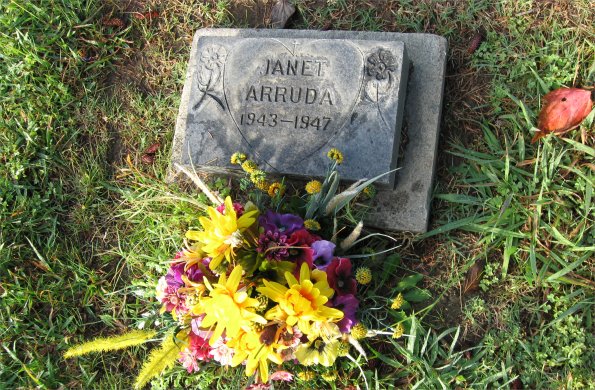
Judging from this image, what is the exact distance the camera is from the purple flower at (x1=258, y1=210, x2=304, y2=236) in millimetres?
2379

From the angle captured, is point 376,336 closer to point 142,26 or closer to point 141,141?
point 141,141

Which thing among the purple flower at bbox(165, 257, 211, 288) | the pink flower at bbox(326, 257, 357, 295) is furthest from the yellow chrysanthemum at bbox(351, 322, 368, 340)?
the purple flower at bbox(165, 257, 211, 288)

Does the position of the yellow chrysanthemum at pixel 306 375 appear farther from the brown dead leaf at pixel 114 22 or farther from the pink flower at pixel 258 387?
the brown dead leaf at pixel 114 22

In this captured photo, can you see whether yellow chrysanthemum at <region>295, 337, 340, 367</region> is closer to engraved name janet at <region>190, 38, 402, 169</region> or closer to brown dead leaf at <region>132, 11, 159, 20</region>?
engraved name janet at <region>190, 38, 402, 169</region>

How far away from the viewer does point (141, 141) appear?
10.5ft

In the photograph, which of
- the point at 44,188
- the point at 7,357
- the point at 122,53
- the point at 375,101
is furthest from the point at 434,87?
the point at 7,357

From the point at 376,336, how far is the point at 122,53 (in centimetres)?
205

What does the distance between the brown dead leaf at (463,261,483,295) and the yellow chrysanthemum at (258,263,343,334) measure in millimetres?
787

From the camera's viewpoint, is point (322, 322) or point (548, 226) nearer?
point (322, 322)

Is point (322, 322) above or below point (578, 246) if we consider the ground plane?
below

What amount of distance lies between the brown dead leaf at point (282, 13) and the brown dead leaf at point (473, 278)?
4.90 feet

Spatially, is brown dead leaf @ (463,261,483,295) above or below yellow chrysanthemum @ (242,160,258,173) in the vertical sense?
below

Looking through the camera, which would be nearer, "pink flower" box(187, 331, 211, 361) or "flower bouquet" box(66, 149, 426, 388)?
"flower bouquet" box(66, 149, 426, 388)

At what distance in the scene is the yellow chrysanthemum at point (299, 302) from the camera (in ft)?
6.65
